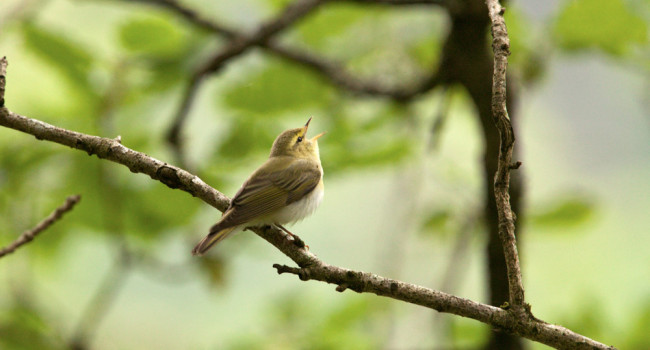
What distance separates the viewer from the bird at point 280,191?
8.71 feet

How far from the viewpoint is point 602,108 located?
5551 millimetres

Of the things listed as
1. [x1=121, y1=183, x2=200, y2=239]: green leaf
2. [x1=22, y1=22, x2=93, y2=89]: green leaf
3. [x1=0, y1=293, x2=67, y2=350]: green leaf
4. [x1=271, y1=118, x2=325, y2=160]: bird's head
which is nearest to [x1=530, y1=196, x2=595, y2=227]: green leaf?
[x1=271, y1=118, x2=325, y2=160]: bird's head

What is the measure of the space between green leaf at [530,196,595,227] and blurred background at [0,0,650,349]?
1cm

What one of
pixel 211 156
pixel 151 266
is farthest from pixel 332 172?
pixel 151 266

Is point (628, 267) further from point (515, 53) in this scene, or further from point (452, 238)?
point (515, 53)

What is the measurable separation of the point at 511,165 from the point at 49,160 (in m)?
2.57

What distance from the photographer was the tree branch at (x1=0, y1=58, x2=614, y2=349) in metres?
1.81

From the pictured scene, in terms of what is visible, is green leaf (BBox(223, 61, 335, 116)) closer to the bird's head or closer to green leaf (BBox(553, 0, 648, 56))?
the bird's head

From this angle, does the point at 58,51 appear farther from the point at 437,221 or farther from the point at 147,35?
the point at 437,221

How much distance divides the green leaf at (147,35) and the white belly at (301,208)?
1282mm

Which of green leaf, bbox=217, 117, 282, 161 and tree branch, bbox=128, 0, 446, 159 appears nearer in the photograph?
green leaf, bbox=217, 117, 282, 161

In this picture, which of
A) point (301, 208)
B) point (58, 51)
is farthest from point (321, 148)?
point (58, 51)

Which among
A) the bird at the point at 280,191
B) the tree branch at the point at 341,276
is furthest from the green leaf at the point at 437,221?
the tree branch at the point at 341,276

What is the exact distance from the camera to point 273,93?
373 centimetres
